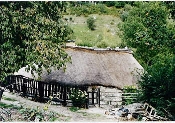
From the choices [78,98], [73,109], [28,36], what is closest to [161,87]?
[73,109]

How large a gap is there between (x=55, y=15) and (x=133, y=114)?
22.0 feet

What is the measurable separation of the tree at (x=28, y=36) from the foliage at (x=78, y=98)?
22.5 ft

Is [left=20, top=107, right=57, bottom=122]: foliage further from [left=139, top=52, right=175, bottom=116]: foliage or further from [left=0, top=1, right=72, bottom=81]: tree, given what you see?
[left=139, top=52, right=175, bottom=116]: foliage

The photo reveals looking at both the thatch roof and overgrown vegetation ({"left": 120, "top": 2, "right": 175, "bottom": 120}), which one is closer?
the thatch roof

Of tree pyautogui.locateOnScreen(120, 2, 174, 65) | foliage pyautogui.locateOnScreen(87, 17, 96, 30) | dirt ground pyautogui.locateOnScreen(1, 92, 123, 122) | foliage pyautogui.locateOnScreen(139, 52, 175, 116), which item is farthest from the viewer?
foliage pyautogui.locateOnScreen(87, 17, 96, 30)

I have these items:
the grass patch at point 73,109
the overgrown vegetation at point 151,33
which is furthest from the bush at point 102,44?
the grass patch at point 73,109

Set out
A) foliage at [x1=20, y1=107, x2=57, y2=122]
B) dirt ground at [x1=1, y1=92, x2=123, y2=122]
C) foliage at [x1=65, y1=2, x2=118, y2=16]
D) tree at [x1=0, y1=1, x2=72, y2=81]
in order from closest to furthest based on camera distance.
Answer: tree at [x1=0, y1=1, x2=72, y2=81], foliage at [x1=20, y1=107, x2=57, y2=122], dirt ground at [x1=1, y1=92, x2=123, y2=122], foliage at [x1=65, y1=2, x2=118, y2=16]

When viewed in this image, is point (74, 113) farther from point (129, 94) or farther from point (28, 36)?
point (28, 36)

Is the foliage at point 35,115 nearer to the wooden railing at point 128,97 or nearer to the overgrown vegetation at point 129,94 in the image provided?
the wooden railing at point 128,97

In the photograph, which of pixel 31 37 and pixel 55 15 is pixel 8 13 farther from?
pixel 55 15

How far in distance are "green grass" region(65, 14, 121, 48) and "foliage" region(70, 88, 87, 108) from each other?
88.0 ft

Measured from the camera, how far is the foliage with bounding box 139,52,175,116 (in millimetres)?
16453

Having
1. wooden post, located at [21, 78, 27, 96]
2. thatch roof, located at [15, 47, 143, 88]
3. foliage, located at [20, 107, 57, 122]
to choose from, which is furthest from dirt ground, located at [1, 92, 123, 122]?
thatch roof, located at [15, 47, 143, 88]

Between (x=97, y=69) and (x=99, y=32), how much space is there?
115ft
